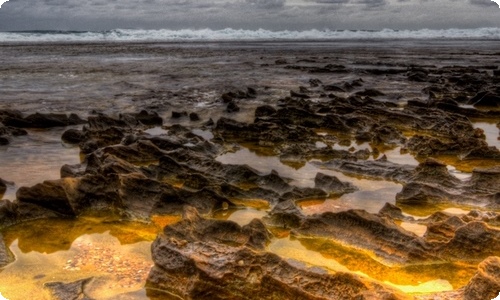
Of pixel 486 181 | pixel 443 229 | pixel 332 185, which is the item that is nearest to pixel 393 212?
pixel 443 229

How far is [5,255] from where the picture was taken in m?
3.87

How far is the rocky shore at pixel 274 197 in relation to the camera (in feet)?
10.4

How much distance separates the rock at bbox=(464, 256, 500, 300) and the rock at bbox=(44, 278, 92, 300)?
234 cm

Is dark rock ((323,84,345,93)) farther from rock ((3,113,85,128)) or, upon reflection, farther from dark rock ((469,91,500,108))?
rock ((3,113,85,128))

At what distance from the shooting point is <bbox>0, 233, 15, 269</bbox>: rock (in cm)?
380

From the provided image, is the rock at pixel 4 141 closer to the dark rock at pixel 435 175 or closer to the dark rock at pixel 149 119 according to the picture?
the dark rock at pixel 149 119

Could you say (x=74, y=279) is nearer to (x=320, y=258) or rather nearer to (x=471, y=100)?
(x=320, y=258)

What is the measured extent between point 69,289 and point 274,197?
2.44 metres

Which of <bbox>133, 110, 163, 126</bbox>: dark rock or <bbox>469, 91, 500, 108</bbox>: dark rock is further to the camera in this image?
<bbox>469, 91, 500, 108</bbox>: dark rock

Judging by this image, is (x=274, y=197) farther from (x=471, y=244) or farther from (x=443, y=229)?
(x=471, y=244)

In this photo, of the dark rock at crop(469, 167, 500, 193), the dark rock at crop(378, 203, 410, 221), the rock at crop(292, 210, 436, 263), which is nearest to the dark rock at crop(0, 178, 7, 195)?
the rock at crop(292, 210, 436, 263)

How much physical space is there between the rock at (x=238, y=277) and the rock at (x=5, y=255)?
3.78 feet

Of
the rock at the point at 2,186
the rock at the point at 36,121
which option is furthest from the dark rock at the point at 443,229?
the rock at the point at 36,121

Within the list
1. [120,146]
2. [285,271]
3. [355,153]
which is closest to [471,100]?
[355,153]
